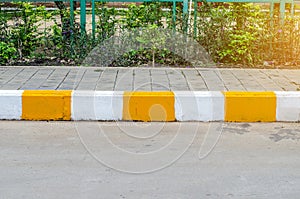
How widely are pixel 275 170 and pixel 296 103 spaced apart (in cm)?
163

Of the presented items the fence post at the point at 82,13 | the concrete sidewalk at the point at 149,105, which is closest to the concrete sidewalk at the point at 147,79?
the concrete sidewalk at the point at 149,105

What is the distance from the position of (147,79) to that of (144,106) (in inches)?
36.4

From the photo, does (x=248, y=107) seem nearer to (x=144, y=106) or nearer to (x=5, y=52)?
(x=144, y=106)

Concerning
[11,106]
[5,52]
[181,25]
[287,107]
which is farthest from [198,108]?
[5,52]

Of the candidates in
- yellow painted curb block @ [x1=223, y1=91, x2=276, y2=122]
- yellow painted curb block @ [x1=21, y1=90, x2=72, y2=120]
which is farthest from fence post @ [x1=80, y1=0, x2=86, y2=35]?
yellow painted curb block @ [x1=223, y1=91, x2=276, y2=122]

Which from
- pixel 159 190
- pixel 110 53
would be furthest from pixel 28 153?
pixel 110 53

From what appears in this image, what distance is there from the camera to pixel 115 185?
4.09m

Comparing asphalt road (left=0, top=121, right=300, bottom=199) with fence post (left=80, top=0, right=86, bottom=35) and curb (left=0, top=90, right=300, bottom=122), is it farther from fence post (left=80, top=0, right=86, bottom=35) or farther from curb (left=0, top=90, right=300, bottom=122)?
fence post (left=80, top=0, right=86, bottom=35)

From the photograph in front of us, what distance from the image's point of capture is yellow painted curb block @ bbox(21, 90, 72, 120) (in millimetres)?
5820

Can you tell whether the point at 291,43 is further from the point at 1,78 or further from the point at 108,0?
the point at 1,78

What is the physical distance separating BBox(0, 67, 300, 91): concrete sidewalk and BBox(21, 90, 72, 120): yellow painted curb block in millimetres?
386

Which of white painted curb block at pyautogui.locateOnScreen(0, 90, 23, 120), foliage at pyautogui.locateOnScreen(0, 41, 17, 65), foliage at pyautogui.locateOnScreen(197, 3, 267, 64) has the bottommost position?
white painted curb block at pyautogui.locateOnScreen(0, 90, 23, 120)

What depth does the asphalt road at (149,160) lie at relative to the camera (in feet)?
13.1

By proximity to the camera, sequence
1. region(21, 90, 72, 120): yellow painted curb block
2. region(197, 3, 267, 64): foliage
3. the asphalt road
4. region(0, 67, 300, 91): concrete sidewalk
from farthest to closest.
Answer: region(197, 3, 267, 64): foliage, region(0, 67, 300, 91): concrete sidewalk, region(21, 90, 72, 120): yellow painted curb block, the asphalt road
